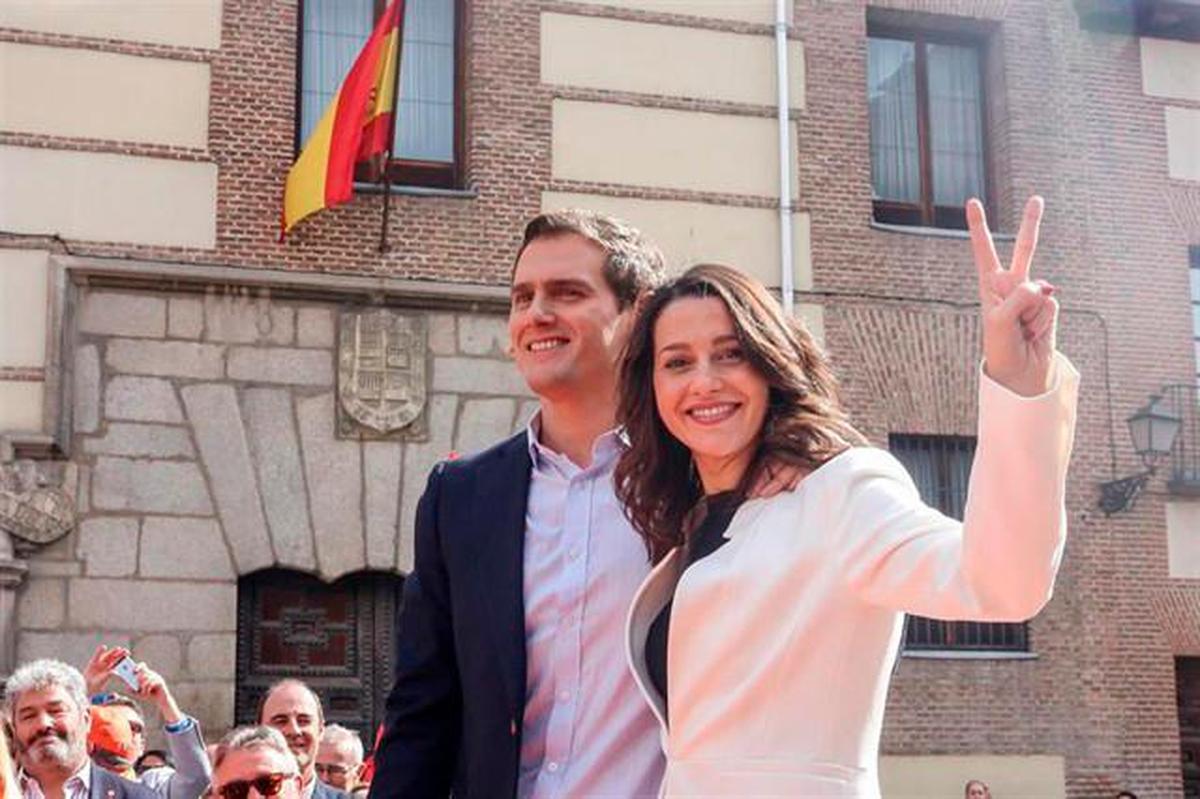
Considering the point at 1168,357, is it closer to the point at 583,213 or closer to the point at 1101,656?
the point at 1101,656

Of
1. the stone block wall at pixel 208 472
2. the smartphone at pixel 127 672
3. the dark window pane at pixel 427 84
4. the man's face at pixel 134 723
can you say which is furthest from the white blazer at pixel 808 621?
the dark window pane at pixel 427 84

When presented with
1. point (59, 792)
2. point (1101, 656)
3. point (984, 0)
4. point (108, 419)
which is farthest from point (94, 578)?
point (984, 0)

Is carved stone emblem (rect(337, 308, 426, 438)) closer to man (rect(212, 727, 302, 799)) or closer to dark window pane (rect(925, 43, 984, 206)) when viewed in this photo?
dark window pane (rect(925, 43, 984, 206))

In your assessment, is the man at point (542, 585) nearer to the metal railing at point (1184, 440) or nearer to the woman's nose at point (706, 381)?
the woman's nose at point (706, 381)

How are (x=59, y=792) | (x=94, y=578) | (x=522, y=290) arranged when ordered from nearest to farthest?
(x=522, y=290)
(x=59, y=792)
(x=94, y=578)

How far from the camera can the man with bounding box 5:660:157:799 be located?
20.5ft

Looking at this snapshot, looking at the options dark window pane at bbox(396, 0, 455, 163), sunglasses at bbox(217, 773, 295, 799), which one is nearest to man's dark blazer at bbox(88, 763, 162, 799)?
sunglasses at bbox(217, 773, 295, 799)

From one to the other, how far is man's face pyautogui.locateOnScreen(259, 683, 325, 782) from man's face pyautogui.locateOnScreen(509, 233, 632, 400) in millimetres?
4344

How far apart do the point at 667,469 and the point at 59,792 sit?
4.14m

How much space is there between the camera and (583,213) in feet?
10.8

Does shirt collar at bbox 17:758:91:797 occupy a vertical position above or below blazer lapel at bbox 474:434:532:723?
below

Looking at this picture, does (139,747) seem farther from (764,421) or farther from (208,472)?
(764,421)

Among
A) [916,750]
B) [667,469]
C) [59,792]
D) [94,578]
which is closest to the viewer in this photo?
[667,469]

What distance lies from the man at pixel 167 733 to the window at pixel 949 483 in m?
7.09
